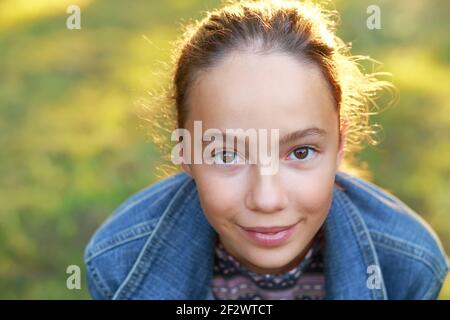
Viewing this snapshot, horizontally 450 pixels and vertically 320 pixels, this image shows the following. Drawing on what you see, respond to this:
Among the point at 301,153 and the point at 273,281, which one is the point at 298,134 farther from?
the point at 273,281

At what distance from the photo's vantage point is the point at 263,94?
67.5 inches

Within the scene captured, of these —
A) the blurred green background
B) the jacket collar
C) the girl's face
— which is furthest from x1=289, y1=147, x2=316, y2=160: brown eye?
the blurred green background

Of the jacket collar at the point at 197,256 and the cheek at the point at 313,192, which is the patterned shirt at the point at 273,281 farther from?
the cheek at the point at 313,192

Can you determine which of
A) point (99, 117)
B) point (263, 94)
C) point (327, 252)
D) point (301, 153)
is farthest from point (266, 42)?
point (99, 117)

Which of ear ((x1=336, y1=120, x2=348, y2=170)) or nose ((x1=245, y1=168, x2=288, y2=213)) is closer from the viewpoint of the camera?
nose ((x1=245, y1=168, x2=288, y2=213))

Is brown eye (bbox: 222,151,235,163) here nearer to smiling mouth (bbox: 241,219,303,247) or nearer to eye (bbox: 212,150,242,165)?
eye (bbox: 212,150,242,165)

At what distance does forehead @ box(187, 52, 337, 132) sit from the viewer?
1722 mm

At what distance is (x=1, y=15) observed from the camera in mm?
3971

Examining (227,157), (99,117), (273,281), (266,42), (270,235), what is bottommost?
(273,281)

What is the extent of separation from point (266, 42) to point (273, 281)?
0.63 meters

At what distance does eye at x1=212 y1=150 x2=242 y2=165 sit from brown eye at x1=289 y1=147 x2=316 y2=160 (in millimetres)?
116

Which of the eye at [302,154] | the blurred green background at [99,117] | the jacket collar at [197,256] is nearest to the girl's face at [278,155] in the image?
the eye at [302,154]
